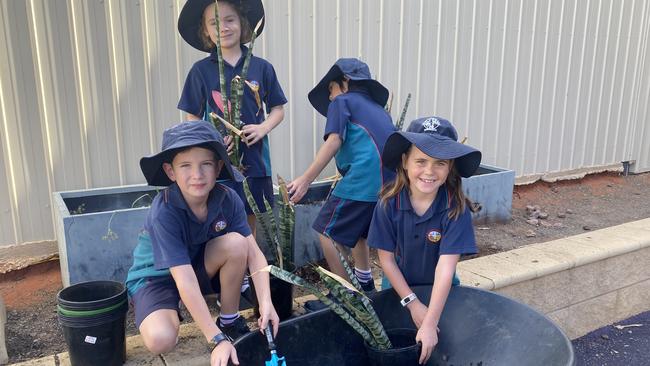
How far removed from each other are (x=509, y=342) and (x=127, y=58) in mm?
2501

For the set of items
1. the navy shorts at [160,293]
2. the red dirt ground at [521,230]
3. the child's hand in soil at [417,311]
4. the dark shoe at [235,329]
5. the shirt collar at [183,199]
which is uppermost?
the shirt collar at [183,199]

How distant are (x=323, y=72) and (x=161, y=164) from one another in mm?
2073

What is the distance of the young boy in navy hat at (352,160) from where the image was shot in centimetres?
256

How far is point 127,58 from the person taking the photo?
3.09 metres

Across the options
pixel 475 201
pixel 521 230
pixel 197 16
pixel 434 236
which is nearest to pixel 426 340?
pixel 434 236

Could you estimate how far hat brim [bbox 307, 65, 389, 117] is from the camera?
8.77 feet

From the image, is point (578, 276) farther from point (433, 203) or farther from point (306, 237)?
point (306, 237)

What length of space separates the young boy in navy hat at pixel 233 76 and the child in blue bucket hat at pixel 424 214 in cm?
65

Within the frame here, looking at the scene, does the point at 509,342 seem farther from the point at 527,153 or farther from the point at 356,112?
the point at 527,153

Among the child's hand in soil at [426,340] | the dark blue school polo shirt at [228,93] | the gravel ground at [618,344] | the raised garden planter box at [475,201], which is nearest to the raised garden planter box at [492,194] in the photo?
the raised garden planter box at [475,201]

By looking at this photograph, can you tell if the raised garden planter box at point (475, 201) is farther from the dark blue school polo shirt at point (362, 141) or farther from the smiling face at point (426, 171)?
the smiling face at point (426, 171)

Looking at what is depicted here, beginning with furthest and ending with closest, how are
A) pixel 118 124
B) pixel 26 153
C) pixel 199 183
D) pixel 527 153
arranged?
1. pixel 527 153
2. pixel 118 124
3. pixel 26 153
4. pixel 199 183

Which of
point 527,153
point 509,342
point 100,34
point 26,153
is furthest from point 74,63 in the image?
point 527,153

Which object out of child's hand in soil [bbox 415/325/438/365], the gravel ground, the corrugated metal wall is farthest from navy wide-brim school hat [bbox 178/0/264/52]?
the gravel ground
